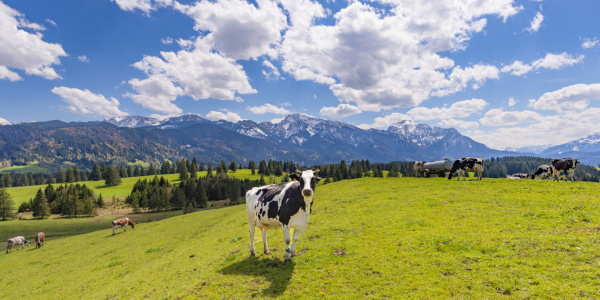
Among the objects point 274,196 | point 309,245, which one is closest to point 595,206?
point 309,245

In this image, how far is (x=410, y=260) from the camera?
11.3 m

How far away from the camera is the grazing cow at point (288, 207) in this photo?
12.4m

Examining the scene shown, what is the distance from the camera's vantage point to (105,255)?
27.6 metres

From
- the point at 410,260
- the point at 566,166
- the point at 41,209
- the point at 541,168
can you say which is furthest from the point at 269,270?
the point at 41,209

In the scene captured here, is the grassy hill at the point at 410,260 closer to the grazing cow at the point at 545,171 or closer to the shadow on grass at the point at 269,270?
the shadow on grass at the point at 269,270

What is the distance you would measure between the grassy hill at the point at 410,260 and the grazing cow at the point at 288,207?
1.77m


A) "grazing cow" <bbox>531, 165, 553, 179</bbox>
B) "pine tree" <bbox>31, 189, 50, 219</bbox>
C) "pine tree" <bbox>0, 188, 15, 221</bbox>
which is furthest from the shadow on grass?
"pine tree" <bbox>0, 188, 15, 221</bbox>

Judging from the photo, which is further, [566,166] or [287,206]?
[566,166]

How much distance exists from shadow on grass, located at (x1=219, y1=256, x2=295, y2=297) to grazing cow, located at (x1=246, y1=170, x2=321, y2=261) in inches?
25.1

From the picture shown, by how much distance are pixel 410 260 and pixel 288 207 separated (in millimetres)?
6361

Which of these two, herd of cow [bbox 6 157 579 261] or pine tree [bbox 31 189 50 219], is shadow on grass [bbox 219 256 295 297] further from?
pine tree [bbox 31 189 50 219]

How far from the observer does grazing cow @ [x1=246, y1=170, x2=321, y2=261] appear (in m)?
12.4

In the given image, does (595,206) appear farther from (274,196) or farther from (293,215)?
(274,196)

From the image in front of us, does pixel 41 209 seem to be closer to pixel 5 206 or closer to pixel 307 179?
pixel 5 206
